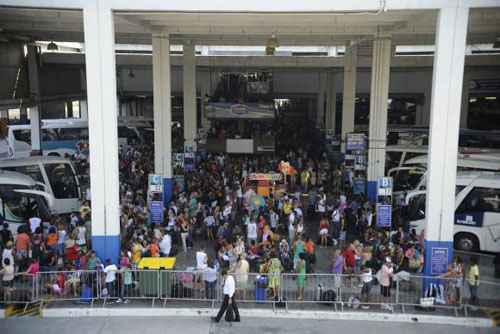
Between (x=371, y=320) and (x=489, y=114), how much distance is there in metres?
34.2

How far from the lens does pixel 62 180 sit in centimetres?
1995

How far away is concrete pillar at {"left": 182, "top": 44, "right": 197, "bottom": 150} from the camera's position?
2625 centimetres

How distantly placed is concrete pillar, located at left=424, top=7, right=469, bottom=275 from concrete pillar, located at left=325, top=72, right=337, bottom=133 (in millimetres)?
24469

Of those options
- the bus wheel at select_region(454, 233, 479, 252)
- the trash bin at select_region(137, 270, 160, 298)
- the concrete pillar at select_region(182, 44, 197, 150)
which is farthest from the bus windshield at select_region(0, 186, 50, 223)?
the bus wheel at select_region(454, 233, 479, 252)

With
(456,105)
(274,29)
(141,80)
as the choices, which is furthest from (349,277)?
(141,80)

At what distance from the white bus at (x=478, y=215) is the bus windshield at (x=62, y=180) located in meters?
12.1

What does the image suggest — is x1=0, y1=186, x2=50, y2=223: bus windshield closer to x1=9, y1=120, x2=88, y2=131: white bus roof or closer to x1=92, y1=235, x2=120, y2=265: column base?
x1=92, y1=235, x2=120, y2=265: column base

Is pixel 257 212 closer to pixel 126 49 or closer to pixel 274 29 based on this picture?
pixel 274 29

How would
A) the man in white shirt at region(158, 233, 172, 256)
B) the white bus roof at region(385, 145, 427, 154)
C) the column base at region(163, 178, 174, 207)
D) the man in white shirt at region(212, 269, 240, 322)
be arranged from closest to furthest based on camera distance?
1. the man in white shirt at region(212, 269, 240, 322)
2. the man in white shirt at region(158, 233, 172, 256)
3. the column base at region(163, 178, 174, 207)
4. the white bus roof at region(385, 145, 427, 154)

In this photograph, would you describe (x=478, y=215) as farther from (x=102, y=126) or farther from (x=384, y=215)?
(x=102, y=126)

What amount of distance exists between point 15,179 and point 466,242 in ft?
45.4

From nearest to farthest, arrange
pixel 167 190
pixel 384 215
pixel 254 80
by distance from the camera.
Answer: pixel 384 215
pixel 167 190
pixel 254 80

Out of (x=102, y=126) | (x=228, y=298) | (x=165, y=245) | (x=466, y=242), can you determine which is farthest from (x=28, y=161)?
(x=466, y=242)

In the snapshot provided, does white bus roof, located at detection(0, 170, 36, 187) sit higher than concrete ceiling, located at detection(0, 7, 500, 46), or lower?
lower
